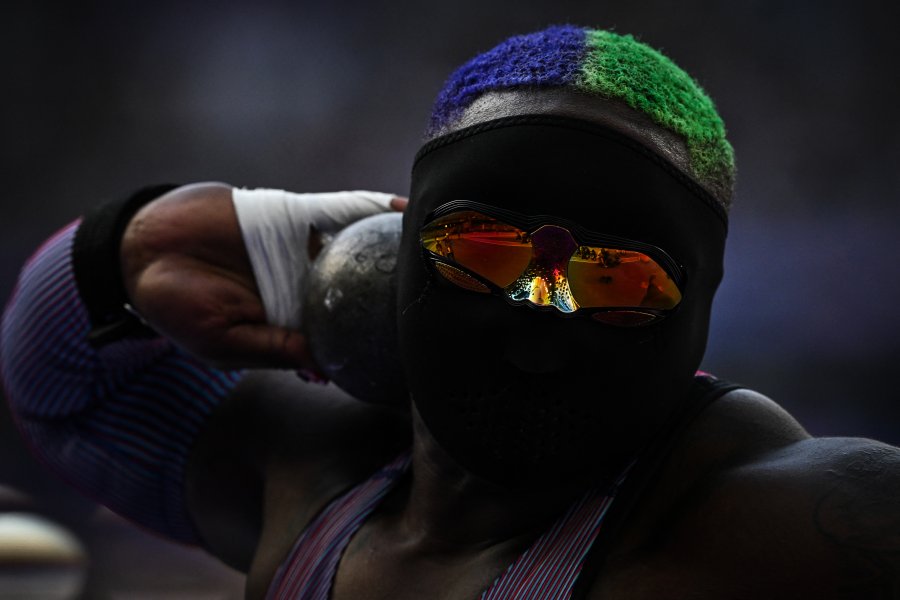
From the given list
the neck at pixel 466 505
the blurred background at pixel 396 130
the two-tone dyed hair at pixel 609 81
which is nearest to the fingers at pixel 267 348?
the neck at pixel 466 505

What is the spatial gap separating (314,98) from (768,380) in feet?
6.91

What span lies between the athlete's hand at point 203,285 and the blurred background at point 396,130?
213 centimetres

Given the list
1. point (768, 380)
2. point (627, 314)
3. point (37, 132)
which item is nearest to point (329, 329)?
point (627, 314)

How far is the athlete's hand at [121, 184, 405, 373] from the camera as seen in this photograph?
54.5 inches

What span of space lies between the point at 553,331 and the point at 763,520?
0.90ft

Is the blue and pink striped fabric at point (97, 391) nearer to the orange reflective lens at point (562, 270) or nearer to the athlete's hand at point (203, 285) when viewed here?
the athlete's hand at point (203, 285)

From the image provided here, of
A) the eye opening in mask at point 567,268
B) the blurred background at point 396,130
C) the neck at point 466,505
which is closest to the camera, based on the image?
the eye opening in mask at point 567,268

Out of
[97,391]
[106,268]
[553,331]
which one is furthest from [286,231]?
[553,331]

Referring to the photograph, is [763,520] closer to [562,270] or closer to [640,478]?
[640,478]

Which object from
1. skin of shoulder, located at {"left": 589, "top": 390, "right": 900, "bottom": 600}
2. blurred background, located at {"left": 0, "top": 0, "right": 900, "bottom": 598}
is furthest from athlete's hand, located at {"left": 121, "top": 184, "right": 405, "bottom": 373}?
blurred background, located at {"left": 0, "top": 0, "right": 900, "bottom": 598}

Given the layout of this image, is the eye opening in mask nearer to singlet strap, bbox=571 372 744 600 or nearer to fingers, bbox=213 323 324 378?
singlet strap, bbox=571 372 744 600

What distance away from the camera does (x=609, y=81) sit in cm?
106

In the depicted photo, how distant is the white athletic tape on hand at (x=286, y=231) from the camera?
1414mm

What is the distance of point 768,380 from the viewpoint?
11.7 ft
